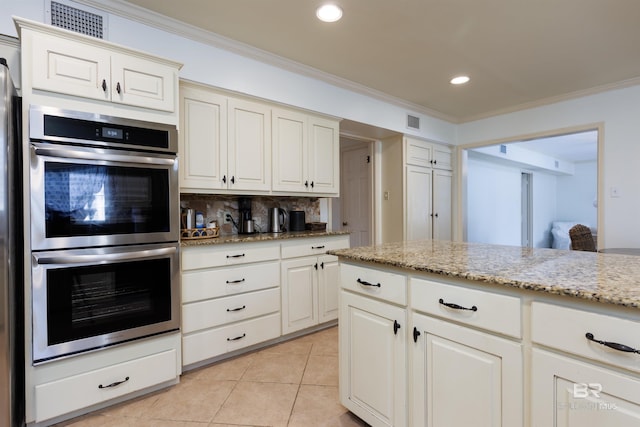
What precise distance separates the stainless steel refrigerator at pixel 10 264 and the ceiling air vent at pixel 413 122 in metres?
3.65

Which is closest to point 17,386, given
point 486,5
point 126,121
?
point 126,121

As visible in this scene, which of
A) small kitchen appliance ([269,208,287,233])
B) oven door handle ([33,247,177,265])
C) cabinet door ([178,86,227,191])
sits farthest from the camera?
small kitchen appliance ([269,208,287,233])

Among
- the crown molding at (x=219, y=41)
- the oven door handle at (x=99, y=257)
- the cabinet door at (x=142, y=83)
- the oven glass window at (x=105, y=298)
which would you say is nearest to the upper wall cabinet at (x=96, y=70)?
the cabinet door at (x=142, y=83)

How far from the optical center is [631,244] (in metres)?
3.26

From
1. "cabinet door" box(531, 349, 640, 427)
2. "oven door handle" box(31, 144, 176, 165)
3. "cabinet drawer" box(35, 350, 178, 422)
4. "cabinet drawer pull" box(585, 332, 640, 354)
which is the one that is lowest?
"cabinet drawer" box(35, 350, 178, 422)

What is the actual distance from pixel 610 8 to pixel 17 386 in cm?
424

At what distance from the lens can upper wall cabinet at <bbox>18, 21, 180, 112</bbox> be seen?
1.59m

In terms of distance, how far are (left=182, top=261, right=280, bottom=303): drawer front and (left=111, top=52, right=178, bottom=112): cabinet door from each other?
3.76ft

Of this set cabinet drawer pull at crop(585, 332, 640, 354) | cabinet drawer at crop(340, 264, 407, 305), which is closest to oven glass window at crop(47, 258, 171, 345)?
cabinet drawer at crop(340, 264, 407, 305)

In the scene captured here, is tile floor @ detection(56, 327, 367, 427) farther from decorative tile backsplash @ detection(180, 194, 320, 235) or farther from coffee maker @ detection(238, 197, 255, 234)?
decorative tile backsplash @ detection(180, 194, 320, 235)

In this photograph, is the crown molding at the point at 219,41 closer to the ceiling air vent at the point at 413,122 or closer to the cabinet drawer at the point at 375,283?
the ceiling air vent at the point at 413,122

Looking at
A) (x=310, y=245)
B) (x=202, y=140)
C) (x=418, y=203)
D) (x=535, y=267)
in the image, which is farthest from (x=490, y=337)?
(x=418, y=203)

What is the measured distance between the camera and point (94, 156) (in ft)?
5.58

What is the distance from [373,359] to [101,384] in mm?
1531
